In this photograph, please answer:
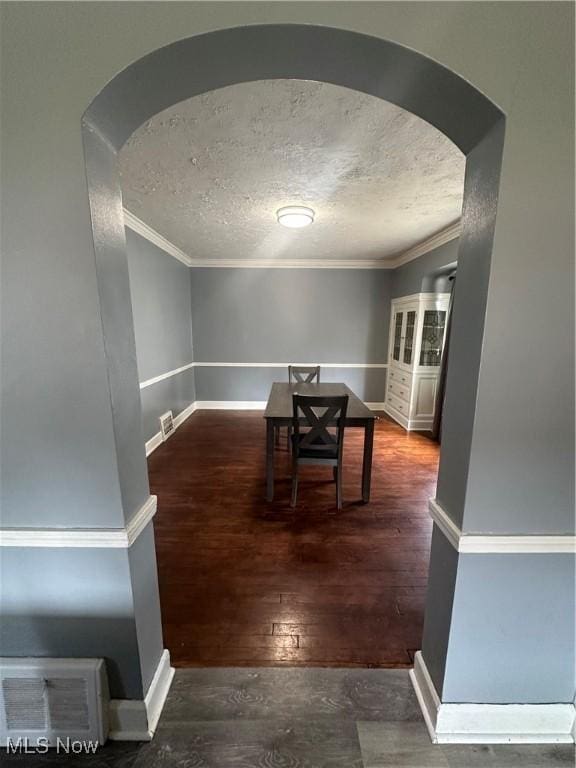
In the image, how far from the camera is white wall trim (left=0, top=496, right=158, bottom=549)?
0.93 meters

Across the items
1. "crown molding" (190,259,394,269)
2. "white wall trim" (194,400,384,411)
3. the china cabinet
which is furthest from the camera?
"white wall trim" (194,400,384,411)

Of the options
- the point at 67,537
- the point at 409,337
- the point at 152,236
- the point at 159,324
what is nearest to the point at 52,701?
the point at 67,537

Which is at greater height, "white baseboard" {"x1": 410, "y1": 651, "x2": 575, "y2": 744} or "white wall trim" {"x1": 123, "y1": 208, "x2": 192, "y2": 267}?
"white wall trim" {"x1": 123, "y1": 208, "x2": 192, "y2": 267}

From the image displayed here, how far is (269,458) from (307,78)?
7.09 ft

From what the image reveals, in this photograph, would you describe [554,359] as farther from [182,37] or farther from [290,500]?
[290,500]

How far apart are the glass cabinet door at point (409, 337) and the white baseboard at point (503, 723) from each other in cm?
355

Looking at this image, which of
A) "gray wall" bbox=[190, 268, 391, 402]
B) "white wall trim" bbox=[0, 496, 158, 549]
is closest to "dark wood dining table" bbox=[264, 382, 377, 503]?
"white wall trim" bbox=[0, 496, 158, 549]

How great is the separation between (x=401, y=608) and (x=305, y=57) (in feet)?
7.36

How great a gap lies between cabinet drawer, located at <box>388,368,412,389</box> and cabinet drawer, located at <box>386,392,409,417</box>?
25cm

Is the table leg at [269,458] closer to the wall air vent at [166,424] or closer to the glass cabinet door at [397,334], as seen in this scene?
the wall air vent at [166,424]

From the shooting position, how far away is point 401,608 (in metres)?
1.57

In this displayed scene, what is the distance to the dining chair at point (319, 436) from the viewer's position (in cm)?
223

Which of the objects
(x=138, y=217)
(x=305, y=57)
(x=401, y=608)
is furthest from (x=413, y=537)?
(x=138, y=217)

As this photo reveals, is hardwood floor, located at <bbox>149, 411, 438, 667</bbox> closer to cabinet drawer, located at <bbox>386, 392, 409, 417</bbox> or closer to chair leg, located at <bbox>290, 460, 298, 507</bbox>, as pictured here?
chair leg, located at <bbox>290, 460, 298, 507</bbox>
